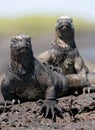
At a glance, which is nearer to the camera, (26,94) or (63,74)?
(26,94)

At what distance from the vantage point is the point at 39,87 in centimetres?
1416

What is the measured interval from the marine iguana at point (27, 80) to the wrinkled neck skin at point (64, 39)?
1167mm

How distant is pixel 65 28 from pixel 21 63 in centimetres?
145

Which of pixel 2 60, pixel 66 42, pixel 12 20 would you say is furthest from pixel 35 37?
pixel 66 42

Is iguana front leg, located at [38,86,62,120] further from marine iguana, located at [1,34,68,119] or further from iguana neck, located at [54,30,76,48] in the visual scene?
iguana neck, located at [54,30,76,48]

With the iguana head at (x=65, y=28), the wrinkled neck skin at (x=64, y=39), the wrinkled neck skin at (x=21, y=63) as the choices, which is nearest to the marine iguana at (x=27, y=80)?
the wrinkled neck skin at (x=21, y=63)

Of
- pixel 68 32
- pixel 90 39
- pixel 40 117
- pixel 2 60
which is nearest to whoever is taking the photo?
pixel 40 117

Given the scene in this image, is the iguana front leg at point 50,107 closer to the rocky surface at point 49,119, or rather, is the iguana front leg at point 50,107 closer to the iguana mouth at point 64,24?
the rocky surface at point 49,119

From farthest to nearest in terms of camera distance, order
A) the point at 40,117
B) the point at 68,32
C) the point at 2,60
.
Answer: the point at 2,60 < the point at 68,32 < the point at 40,117

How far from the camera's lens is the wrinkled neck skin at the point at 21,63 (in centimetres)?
1390

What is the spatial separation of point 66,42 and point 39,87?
167cm

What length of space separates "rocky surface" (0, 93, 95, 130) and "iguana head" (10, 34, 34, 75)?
1.93ft

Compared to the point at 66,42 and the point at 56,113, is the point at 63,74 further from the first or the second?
the point at 56,113

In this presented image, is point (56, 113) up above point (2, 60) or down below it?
above
